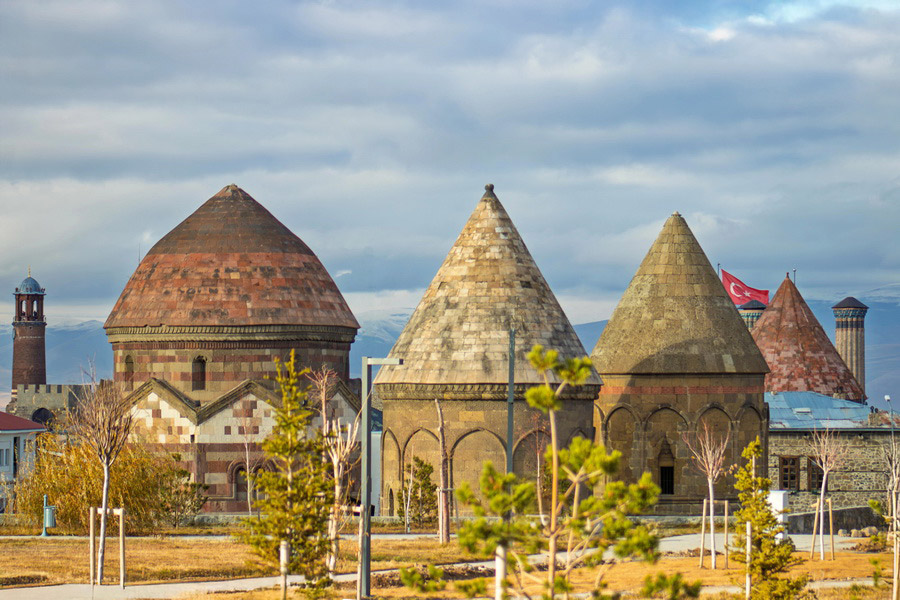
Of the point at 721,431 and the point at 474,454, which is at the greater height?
the point at 721,431

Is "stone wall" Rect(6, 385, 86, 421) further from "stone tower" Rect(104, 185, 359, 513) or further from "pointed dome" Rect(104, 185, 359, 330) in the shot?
"pointed dome" Rect(104, 185, 359, 330)

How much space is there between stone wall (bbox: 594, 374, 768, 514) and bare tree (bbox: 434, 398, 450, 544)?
708cm

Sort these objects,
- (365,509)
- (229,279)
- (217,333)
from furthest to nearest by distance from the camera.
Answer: (229,279) → (217,333) → (365,509)

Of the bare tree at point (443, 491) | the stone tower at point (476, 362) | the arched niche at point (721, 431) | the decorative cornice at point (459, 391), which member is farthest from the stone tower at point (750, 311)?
the bare tree at point (443, 491)

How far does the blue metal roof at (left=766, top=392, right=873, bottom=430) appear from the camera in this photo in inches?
2141

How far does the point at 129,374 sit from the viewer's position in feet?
156

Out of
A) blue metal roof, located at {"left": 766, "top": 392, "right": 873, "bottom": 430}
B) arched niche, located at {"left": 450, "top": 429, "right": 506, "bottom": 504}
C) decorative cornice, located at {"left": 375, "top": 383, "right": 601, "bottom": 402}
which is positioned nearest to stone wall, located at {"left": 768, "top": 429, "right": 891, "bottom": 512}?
blue metal roof, located at {"left": 766, "top": 392, "right": 873, "bottom": 430}

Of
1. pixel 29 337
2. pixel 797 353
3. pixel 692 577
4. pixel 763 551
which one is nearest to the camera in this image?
pixel 763 551

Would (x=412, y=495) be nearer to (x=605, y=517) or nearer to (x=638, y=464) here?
A: (x=638, y=464)

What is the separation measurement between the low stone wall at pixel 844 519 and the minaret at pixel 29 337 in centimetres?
7336

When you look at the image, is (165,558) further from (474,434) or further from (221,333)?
(221,333)

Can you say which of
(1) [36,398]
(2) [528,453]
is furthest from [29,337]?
(2) [528,453]

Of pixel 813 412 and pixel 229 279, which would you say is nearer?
pixel 229 279

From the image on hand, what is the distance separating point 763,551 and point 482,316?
17.6 meters
